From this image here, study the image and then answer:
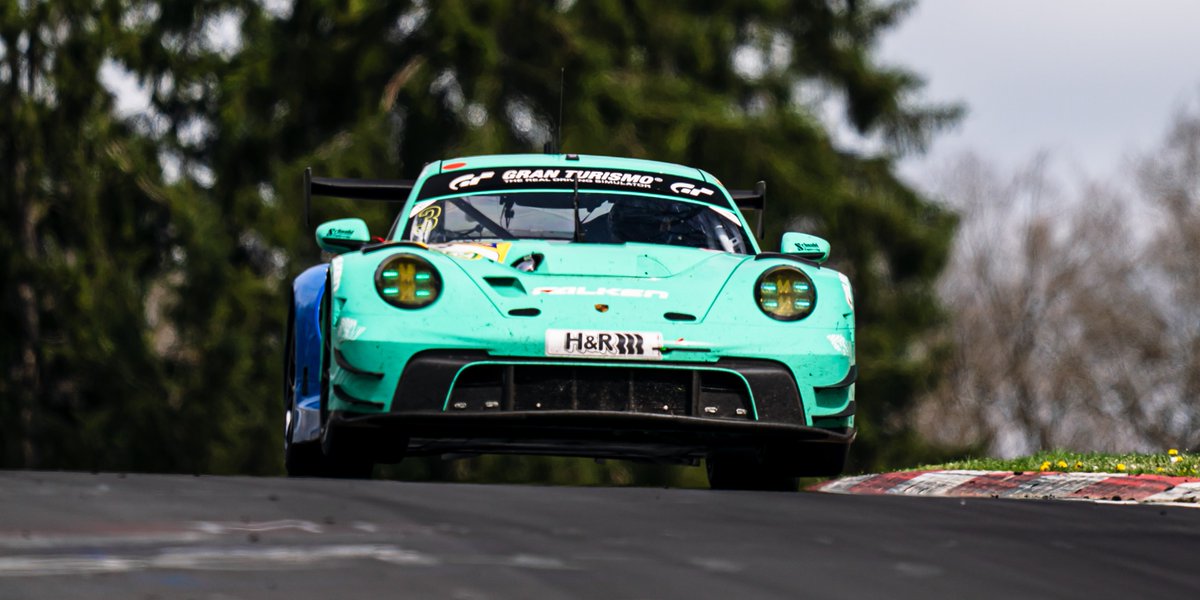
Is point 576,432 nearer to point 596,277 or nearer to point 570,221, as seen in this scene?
point 596,277

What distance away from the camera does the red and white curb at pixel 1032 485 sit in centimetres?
816

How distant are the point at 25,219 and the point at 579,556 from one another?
22822mm

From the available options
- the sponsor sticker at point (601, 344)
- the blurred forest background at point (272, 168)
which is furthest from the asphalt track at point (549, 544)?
the blurred forest background at point (272, 168)

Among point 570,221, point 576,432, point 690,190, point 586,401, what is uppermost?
point 690,190

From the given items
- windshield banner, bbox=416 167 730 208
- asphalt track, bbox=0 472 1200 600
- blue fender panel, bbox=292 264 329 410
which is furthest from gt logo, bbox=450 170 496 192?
asphalt track, bbox=0 472 1200 600

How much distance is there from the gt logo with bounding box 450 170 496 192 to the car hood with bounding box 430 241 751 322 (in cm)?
102

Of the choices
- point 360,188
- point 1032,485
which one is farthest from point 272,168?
point 1032,485

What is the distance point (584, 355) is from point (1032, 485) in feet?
7.58

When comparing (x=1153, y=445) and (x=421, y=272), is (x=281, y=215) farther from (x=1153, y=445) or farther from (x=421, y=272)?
(x=1153, y=445)

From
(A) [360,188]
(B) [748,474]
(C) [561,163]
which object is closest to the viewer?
(B) [748,474]

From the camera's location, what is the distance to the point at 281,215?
2495 cm

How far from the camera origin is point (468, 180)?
9.48 meters

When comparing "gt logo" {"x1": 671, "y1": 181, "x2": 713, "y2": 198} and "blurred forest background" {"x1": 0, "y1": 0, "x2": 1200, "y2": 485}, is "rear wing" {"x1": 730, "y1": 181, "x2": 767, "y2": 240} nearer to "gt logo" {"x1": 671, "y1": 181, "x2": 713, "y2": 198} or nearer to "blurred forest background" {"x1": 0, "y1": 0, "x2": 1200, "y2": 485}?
"gt logo" {"x1": 671, "y1": 181, "x2": 713, "y2": 198}

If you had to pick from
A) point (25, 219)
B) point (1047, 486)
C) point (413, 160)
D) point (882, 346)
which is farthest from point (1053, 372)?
point (1047, 486)
